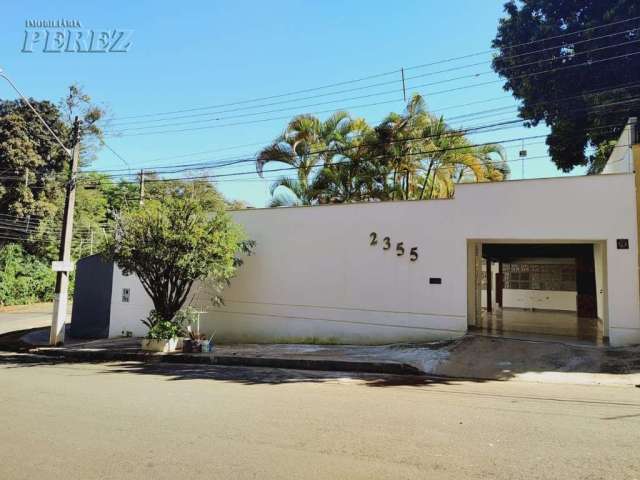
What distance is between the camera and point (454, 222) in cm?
1210

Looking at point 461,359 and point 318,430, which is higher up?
point 461,359

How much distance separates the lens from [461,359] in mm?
9977

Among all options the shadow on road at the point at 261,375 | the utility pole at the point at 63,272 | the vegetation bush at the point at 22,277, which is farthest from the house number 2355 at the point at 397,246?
the vegetation bush at the point at 22,277

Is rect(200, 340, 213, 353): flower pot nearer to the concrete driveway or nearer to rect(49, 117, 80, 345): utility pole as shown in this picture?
rect(49, 117, 80, 345): utility pole

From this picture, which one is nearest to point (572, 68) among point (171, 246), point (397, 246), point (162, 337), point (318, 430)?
point (397, 246)

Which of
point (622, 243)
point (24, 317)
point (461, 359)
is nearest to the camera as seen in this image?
point (461, 359)

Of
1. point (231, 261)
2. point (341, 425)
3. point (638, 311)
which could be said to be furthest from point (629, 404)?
point (231, 261)

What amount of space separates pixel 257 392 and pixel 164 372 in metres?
3.45

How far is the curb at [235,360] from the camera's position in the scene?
32.0 feet

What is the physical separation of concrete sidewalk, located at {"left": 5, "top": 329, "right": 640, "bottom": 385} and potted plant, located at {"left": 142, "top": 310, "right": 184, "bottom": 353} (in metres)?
0.28

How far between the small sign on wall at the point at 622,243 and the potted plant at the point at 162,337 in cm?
1139

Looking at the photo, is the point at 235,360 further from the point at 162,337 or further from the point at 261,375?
the point at 162,337

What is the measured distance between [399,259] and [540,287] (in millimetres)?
11665

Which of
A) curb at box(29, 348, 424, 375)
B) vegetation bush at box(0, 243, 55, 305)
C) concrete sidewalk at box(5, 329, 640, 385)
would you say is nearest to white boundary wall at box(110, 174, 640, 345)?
concrete sidewalk at box(5, 329, 640, 385)
